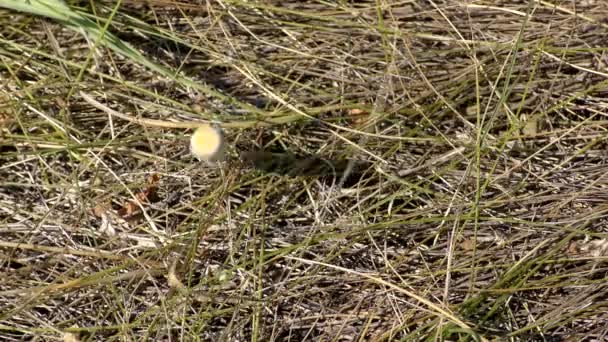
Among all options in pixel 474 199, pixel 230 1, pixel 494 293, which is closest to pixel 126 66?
pixel 230 1

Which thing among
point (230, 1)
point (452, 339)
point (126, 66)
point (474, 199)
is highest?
point (230, 1)

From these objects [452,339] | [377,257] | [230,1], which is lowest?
[452,339]

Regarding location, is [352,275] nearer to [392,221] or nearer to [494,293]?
[392,221]

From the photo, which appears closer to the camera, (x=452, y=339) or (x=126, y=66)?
(x=452, y=339)

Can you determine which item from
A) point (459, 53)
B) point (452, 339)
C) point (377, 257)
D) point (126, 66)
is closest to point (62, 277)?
point (126, 66)

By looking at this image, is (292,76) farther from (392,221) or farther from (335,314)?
(335,314)

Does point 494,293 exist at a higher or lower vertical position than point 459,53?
lower
